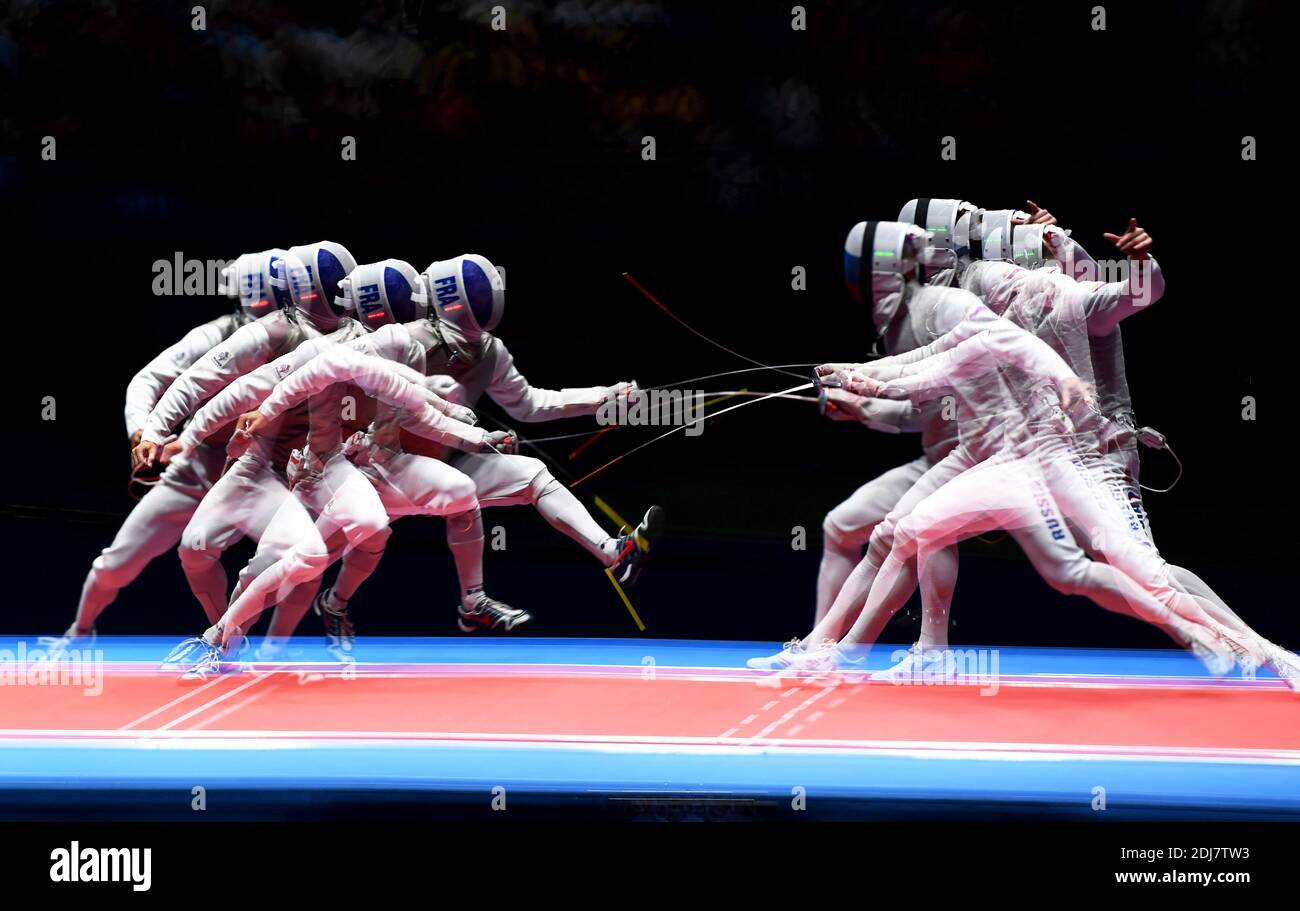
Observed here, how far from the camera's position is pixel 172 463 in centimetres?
475

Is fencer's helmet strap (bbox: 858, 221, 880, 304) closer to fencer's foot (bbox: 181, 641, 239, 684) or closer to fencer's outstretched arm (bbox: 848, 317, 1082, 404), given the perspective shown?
fencer's outstretched arm (bbox: 848, 317, 1082, 404)

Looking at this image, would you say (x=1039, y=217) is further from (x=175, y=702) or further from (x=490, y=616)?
(x=175, y=702)

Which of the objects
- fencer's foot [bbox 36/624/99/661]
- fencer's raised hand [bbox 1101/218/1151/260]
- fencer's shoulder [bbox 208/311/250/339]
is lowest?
fencer's foot [bbox 36/624/99/661]

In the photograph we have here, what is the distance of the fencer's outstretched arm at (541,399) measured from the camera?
498 cm

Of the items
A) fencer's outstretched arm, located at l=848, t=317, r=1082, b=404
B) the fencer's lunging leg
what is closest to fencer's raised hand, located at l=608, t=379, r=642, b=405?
the fencer's lunging leg

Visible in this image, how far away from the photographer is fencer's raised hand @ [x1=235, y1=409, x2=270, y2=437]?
4.54 metres

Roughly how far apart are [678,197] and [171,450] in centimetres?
213

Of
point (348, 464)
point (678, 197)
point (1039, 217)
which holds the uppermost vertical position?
point (678, 197)

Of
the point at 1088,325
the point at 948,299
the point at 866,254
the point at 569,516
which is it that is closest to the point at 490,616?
the point at 569,516

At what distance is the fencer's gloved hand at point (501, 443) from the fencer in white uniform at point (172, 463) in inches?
34.1

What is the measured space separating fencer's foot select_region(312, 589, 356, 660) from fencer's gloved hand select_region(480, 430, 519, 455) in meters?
0.82

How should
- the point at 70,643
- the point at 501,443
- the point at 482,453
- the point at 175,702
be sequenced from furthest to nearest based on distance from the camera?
1. the point at 70,643
2. the point at 482,453
3. the point at 501,443
4. the point at 175,702

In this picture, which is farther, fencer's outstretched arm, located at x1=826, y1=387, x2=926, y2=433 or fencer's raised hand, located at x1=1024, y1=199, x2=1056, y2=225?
fencer's raised hand, located at x1=1024, y1=199, x2=1056, y2=225
